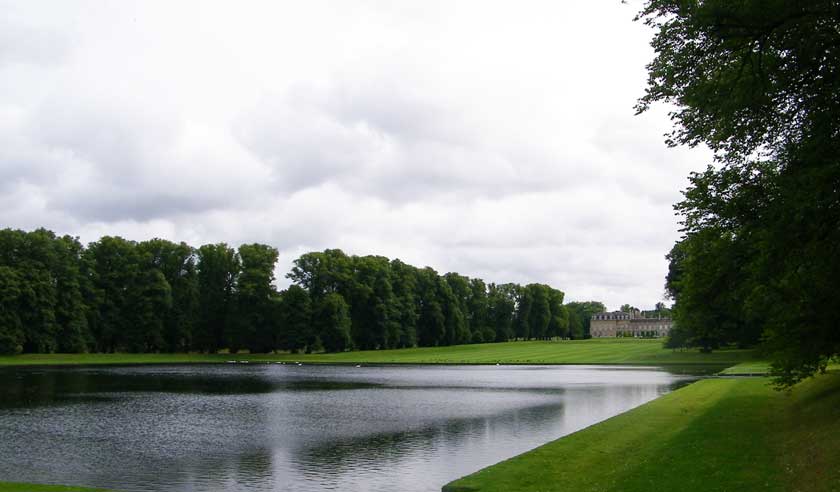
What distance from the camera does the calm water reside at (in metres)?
19.5

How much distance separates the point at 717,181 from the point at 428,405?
23023mm

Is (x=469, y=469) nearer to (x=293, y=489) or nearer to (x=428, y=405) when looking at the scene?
(x=293, y=489)

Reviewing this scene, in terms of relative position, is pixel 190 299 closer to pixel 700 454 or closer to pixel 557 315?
pixel 557 315

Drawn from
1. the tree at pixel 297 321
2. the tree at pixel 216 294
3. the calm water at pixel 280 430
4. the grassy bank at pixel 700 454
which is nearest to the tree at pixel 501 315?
the tree at pixel 297 321

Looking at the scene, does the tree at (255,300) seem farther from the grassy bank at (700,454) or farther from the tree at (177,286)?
the grassy bank at (700,454)

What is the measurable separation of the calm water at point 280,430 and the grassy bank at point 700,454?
2325 mm

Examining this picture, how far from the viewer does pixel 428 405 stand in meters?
38.2

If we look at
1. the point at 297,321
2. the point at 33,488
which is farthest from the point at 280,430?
the point at 297,321

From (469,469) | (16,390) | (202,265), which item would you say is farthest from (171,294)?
(469,469)

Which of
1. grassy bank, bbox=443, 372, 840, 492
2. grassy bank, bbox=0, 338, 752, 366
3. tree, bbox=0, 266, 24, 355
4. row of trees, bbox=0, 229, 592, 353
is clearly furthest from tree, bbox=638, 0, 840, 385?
row of trees, bbox=0, 229, 592, 353

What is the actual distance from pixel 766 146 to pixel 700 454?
8027 mm

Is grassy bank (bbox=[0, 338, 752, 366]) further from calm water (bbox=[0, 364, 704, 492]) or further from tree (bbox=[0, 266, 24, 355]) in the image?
calm water (bbox=[0, 364, 704, 492])

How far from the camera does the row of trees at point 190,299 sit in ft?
313

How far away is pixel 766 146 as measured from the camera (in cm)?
1852
